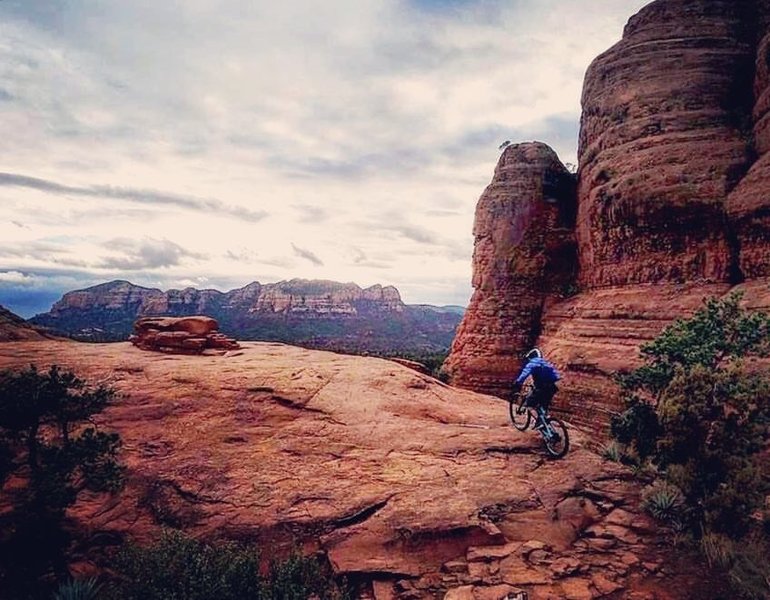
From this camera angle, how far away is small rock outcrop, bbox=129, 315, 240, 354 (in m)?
17.2

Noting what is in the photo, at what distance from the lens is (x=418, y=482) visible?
8188 millimetres

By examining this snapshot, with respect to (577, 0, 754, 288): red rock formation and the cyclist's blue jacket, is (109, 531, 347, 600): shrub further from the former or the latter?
(577, 0, 754, 288): red rock formation

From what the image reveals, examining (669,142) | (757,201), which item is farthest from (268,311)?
(757,201)

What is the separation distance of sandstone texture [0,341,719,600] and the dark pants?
3.46 feet

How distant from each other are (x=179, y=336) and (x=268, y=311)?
149 meters

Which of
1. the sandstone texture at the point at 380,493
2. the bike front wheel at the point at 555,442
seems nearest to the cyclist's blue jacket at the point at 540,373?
the bike front wheel at the point at 555,442

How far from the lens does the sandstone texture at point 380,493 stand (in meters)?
6.21

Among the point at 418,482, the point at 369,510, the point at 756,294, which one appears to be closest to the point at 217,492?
the point at 369,510

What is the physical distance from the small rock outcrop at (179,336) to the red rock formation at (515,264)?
1756 cm

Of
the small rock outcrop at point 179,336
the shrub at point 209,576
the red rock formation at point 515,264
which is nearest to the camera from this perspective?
the shrub at point 209,576

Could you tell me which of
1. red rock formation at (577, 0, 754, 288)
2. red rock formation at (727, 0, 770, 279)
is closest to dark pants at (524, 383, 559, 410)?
red rock formation at (727, 0, 770, 279)

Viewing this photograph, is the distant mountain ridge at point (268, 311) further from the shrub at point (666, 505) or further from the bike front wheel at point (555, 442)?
the shrub at point (666, 505)

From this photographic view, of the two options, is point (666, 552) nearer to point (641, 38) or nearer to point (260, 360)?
point (260, 360)

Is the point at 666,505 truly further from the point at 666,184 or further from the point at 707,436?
the point at 666,184
